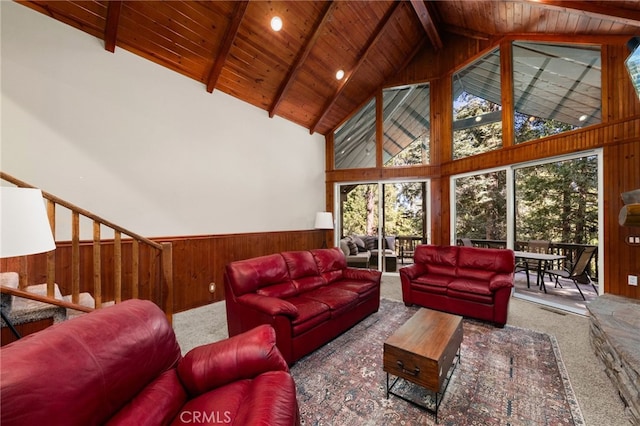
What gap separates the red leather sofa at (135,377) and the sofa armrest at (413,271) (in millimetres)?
2734

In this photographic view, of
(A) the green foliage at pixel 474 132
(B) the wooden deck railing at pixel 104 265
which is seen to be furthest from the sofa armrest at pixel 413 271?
(B) the wooden deck railing at pixel 104 265

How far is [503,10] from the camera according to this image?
392 cm

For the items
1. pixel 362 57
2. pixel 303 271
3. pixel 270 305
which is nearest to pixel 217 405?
pixel 270 305

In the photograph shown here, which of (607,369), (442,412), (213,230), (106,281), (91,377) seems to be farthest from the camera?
(213,230)

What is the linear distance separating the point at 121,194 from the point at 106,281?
3.51ft

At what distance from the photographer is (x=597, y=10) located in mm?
2824

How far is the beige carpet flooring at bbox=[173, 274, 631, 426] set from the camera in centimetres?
185

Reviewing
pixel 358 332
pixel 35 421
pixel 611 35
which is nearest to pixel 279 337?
pixel 358 332

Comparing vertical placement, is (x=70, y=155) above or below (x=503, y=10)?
below

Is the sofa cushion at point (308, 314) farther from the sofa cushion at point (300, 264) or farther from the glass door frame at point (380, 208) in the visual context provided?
the glass door frame at point (380, 208)

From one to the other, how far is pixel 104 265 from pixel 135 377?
2.54 m

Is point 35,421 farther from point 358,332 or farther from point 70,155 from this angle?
point 70,155

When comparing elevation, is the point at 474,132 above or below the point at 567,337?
above

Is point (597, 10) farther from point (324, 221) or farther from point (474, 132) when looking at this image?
point (324, 221)
